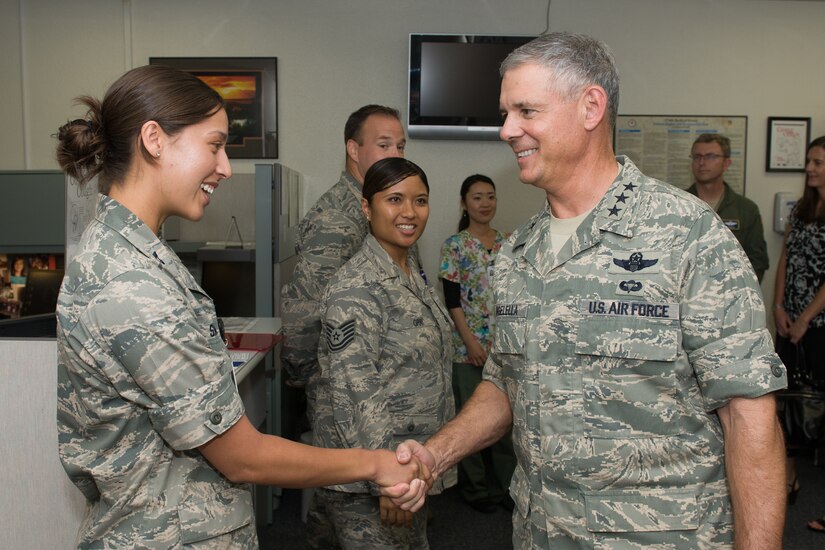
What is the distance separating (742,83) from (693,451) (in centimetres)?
382

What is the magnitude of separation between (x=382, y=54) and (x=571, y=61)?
3175mm

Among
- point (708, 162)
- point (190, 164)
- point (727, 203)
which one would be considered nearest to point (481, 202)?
point (708, 162)

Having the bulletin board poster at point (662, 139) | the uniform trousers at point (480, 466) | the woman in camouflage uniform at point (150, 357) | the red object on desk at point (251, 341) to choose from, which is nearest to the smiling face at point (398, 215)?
the red object on desk at point (251, 341)

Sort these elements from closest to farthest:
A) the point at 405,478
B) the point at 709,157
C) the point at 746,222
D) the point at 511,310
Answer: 1. the point at 511,310
2. the point at 405,478
3. the point at 709,157
4. the point at 746,222

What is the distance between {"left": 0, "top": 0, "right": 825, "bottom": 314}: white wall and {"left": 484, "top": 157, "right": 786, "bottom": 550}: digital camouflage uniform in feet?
10.2

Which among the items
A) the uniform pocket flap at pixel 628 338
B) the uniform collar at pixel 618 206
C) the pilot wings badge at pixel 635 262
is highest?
the uniform collar at pixel 618 206

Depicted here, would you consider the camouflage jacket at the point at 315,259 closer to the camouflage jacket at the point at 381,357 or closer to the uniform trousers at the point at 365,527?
the camouflage jacket at the point at 381,357

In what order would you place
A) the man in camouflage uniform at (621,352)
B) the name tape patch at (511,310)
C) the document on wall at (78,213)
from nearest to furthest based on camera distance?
the man in camouflage uniform at (621,352) → the name tape patch at (511,310) → the document on wall at (78,213)

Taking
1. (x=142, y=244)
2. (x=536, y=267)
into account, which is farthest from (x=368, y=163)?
(x=142, y=244)

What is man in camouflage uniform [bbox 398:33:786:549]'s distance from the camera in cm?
118

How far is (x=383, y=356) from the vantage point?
6.35 ft

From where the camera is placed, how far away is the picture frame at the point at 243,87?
427 cm

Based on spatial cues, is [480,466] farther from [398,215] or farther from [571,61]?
[571,61]

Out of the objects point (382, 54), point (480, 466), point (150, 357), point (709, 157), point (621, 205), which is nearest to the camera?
point (150, 357)
